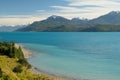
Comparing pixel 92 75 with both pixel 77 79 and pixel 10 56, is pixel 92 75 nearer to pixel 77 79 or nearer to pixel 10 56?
pixel 77 79

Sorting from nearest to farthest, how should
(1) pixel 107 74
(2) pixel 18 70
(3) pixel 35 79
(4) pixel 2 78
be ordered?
(4) pixel 2 78 < (3) pixel 35 79 < (2) pixel 18 70 < (1) pixel 107 74

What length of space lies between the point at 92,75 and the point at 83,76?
2.43m

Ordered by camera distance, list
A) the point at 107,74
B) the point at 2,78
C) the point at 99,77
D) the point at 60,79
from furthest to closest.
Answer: the point at 107,74 < the point at 99,77 < the point at 60,79 < the point at 2,78

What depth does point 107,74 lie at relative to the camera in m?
57.8

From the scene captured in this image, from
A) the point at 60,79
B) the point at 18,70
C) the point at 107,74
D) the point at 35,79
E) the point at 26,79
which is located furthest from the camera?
the point at 107,74

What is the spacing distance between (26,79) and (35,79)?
2.53 metres

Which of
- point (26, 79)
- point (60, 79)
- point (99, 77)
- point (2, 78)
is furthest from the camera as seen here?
point (99, 77)

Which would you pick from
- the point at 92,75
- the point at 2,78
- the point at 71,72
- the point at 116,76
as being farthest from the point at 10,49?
the point at 2,78

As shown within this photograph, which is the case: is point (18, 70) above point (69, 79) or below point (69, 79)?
above

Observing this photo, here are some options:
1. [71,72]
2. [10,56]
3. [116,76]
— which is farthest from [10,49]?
[116,76]

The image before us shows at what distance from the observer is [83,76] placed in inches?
2137

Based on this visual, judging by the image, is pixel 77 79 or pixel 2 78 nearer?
pixel 2 78

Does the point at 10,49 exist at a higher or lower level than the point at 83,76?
higher

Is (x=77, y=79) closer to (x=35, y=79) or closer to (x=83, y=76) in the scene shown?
(x=83, y=76)
